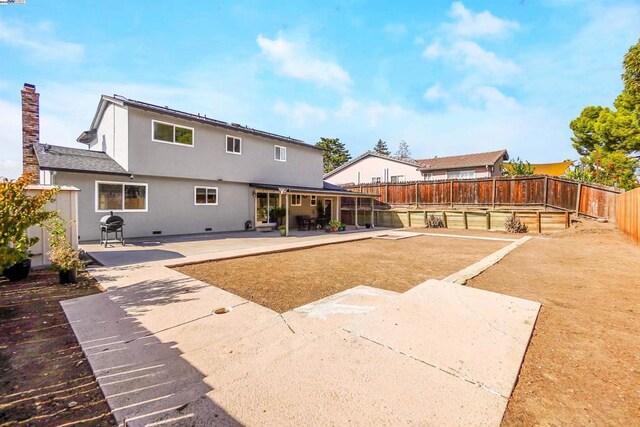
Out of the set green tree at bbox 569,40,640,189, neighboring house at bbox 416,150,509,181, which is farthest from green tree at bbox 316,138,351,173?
green tree at bbox 569,40,640,189

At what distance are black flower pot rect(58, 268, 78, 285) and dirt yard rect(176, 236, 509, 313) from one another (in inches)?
72.5

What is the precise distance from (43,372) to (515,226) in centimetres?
1841

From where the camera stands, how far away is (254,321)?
3.46 metres

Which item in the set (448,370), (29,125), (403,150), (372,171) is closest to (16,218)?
(448,370)

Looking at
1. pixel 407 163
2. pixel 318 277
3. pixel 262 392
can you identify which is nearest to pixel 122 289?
pixel 318 277

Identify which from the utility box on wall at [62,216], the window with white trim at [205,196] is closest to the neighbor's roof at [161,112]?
the window with white trim at [205,196]

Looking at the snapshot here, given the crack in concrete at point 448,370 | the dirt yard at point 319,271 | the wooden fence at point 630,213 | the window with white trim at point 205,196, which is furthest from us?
the window with white trim at point 205,196

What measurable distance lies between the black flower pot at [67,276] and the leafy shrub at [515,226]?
60.3ft

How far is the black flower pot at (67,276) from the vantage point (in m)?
5.03

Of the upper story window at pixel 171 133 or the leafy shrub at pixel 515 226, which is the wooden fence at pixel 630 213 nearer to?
the leafy shrub at pixel 515 226

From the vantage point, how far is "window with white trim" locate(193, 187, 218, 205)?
13430 mm

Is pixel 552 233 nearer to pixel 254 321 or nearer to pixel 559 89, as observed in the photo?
pixel 559 89

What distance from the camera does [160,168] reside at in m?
12.1

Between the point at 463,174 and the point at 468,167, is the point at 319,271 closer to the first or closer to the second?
the point at 468,167
